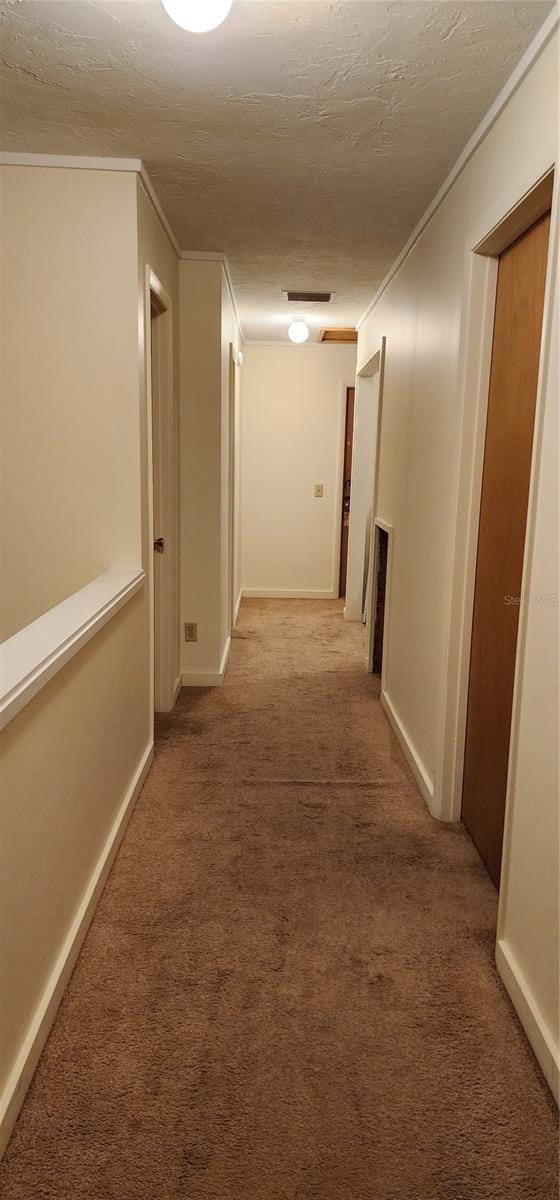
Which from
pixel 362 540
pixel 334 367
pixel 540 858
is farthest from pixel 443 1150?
pixel 334 367

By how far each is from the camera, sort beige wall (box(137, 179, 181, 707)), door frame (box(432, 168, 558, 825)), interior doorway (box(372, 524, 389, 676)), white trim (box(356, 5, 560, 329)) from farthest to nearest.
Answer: interior doorway (box(372, 524, 389, 676)) < beige wall (box(137, 179, 181, 707)) < door frame (box(432, 168, 558, 825)) < white trim (box(356, 5, 560, 329))

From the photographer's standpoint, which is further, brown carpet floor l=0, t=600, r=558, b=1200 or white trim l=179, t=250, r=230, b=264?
white trim l=179, t=250, r=230, b=264

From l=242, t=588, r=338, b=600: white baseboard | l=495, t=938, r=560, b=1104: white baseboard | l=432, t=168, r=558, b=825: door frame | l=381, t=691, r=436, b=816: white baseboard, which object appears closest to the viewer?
l=495, t=938, r=560, b=1104: white baseboard

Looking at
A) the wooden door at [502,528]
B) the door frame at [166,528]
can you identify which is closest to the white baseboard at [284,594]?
the door frame at [166,528]

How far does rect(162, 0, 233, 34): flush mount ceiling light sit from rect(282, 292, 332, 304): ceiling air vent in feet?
10.3

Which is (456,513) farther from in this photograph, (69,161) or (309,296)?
(309,296)

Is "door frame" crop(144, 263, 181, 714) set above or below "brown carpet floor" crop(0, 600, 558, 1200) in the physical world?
above

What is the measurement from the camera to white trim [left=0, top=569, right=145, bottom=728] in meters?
1.36

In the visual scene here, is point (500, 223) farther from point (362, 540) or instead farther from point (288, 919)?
point (362, 540)

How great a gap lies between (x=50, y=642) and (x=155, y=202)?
206cm

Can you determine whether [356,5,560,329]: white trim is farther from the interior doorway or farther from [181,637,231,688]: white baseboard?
[181,637,231,688]: white baseboard

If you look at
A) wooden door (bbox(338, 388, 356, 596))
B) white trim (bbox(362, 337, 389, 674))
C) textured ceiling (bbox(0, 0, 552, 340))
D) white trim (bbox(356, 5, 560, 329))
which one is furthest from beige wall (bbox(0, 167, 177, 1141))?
wooden door (bbox(338, 388, 356, 596))

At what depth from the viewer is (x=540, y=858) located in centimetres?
157

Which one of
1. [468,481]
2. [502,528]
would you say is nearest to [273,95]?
[468,481]
